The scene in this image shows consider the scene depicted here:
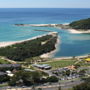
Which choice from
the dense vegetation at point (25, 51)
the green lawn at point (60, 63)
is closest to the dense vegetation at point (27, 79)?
the green lawn at point (60, 63)

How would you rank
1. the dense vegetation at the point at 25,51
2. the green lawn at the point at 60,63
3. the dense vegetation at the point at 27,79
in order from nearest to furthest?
1. the dense vegetation at the point at 27,79
2. the green lawn at the point at 60,63
3. the dense vegetation at the point at 25,51

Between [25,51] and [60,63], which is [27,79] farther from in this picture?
[25,51]

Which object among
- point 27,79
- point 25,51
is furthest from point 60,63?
point 27,79

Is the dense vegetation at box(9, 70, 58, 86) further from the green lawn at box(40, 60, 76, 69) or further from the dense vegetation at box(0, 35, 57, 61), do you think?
the dense vegetation at box(0, 35, 57, 61)

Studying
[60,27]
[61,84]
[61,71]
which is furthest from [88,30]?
[61,84]

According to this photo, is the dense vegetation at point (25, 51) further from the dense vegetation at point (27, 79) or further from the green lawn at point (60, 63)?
the dense vegetation at point (27, 79)

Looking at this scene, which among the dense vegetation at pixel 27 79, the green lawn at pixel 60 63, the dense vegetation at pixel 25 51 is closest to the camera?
the dense vegetation at pixel 27 79

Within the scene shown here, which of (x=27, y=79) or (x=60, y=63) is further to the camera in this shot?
(x=60, y=63)

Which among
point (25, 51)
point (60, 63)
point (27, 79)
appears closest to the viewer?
point (27, 79)

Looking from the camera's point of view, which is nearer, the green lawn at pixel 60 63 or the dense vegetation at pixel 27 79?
the dense vegetation at pixel 27 79

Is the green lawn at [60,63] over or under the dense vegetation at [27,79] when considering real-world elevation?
under

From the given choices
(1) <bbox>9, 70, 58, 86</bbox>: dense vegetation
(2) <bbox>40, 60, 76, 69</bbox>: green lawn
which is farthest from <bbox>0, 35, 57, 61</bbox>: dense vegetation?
(1) <bbox>9, 70, 58, 86</bbox>: dense vegetation
